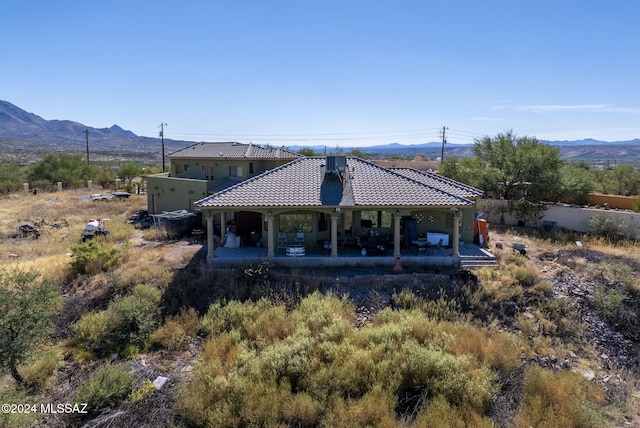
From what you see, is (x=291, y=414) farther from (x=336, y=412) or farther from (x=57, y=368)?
(x=57, y=368)

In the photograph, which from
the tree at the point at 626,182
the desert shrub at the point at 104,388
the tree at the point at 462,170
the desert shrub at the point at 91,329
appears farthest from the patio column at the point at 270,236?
the tree at the point at 626,182

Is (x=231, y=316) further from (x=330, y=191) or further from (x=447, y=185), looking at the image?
(x=447, y=185)

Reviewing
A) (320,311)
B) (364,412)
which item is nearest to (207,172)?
(320,311)

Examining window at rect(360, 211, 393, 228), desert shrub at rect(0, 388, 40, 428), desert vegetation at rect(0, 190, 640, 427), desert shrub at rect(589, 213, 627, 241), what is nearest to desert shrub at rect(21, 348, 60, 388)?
desert vegetation at rect(0, 190, 640, 427)

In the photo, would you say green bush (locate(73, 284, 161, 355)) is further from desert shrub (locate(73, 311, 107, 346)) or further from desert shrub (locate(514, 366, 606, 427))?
desert shrub (locate(514, 366, 606, 427))

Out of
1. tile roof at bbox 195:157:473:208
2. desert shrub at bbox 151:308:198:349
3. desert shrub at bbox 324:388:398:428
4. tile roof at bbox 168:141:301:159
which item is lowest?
desert shrub at bbox 324:388:398:428

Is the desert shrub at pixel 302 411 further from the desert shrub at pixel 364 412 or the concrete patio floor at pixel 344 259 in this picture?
the concrete patio floor at pixel 344 259

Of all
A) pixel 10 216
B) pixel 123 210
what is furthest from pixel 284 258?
pixel 10 216
